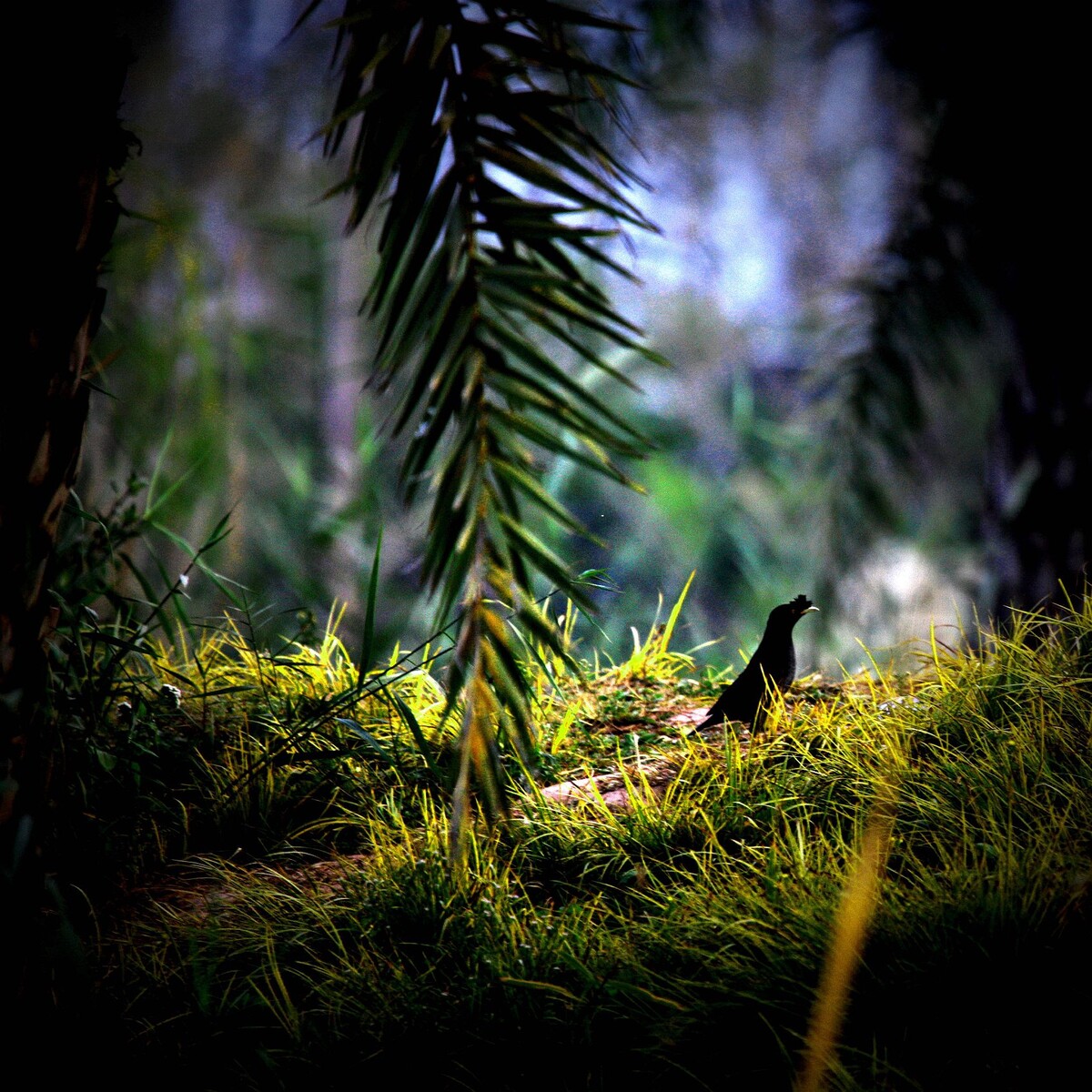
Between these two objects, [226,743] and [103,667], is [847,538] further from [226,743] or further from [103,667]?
[103,667]

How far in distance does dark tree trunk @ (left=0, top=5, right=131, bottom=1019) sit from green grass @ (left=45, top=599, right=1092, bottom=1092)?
318mm

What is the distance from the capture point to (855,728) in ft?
5.69

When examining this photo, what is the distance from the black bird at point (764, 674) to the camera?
74.0 inches

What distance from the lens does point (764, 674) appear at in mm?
1888

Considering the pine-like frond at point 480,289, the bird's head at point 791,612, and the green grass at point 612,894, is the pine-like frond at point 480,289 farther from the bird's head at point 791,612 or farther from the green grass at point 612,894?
the bird's head at point 791,612

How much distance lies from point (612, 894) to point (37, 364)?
108 cm

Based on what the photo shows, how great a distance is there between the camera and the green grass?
1.19 meters

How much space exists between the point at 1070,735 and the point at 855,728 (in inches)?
13.1

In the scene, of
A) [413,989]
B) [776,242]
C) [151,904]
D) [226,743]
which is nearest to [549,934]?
[413,989]

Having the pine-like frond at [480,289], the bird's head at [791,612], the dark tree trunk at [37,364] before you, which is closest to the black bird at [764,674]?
the bird's head at [791,612]

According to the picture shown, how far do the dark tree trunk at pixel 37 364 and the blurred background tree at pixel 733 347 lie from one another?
0.35 meters

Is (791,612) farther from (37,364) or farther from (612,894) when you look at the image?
(37,364)

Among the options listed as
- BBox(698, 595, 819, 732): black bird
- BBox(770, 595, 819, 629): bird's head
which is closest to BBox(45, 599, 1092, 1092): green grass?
BBox(698, 595, 819, 732): black bird

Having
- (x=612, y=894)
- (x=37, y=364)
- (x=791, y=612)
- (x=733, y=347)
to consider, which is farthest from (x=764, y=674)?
(x=733, y=347)
